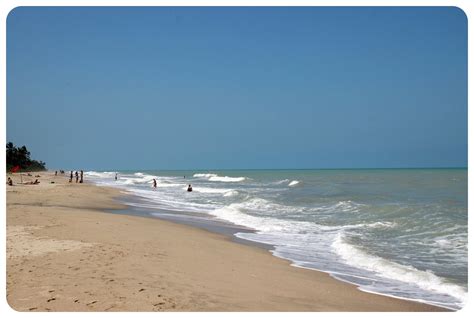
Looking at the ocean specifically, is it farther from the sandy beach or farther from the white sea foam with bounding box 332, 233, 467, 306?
the sandy beach

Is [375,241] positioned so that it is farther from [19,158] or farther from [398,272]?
[19,158]

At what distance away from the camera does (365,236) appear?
577 inches

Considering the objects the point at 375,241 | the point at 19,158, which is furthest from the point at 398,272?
the point at 19,158

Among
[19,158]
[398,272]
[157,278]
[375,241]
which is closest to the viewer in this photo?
[157,278]

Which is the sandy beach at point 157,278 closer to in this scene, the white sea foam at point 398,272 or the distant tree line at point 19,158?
the white sea foam at point 398,272

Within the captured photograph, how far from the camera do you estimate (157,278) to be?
772cm

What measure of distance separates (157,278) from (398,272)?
5.35m

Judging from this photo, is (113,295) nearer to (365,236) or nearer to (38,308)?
(38,308)

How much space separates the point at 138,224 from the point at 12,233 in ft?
15.9

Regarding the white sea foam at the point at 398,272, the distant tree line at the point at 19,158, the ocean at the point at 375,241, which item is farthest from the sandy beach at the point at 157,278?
the distant tree line at the point at 19,158

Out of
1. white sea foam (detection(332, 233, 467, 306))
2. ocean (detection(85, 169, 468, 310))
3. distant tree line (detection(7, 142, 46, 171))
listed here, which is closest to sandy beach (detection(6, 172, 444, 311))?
ocean (detection(85, 169, 468, 310))

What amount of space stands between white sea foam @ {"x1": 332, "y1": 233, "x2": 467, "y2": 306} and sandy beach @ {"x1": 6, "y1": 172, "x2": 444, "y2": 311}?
1288 mm

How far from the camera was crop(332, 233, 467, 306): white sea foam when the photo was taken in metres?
8.49

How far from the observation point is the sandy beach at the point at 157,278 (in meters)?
6.39
